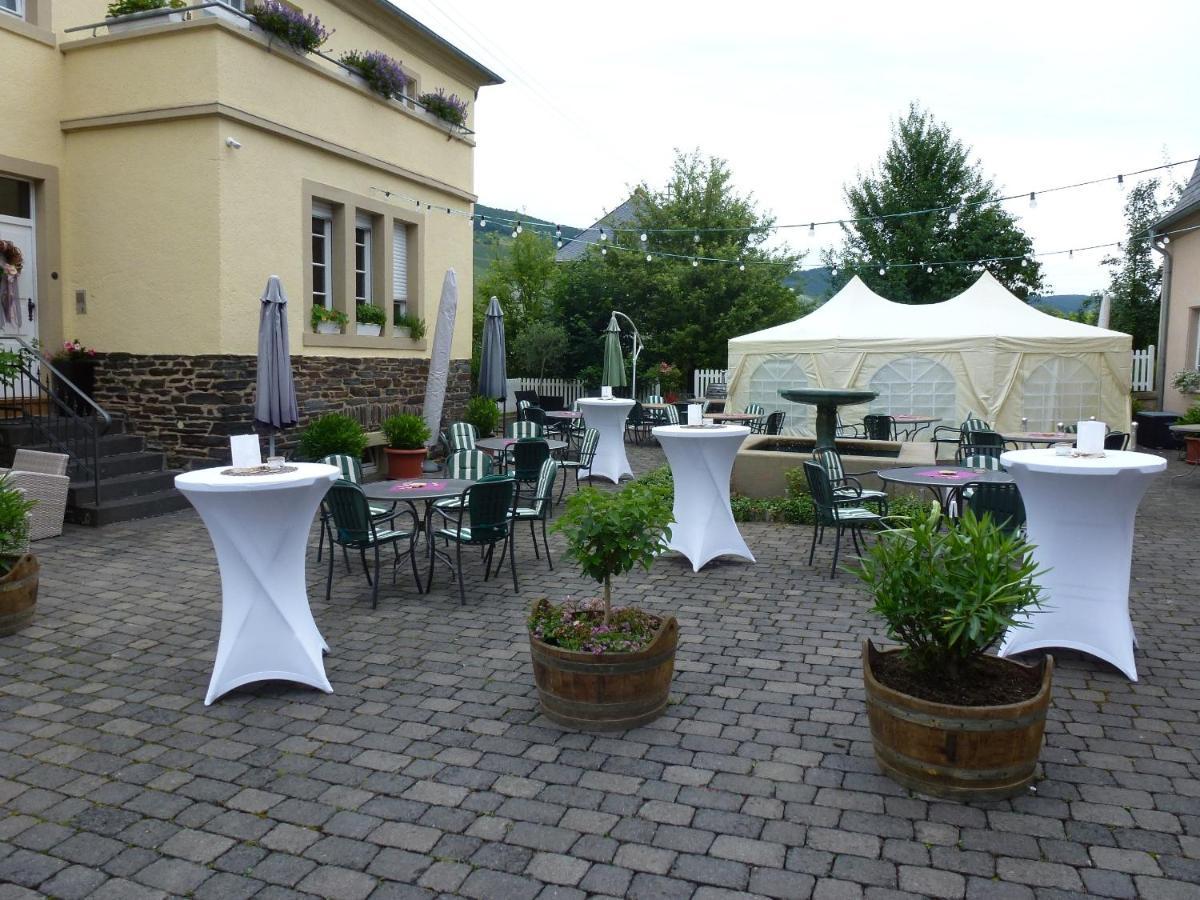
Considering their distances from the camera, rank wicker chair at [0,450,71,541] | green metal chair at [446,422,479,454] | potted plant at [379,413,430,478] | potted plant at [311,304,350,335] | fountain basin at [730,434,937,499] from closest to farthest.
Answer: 1. wicker chair at [0,450,71,541]
2. fountain basin at [730,434,937,499]
3. green metal chair at [446,422,479,454]
4. potted plant at [311,304,350,335]
5. potted plant at [379,413,430,478]

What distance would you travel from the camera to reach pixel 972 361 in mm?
14328

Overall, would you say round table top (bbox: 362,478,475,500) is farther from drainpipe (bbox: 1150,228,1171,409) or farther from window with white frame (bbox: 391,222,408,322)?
drainpipe (bbox: 1150,228,1171,409)

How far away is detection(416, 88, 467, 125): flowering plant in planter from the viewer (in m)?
13.2

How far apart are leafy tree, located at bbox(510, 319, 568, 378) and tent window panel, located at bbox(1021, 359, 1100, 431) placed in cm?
1086

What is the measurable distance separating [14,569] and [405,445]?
6.27 meters

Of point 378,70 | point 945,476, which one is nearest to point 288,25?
point 378,70

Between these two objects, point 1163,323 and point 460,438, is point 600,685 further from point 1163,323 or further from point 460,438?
point 1163,323

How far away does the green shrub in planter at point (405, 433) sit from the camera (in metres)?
11.3

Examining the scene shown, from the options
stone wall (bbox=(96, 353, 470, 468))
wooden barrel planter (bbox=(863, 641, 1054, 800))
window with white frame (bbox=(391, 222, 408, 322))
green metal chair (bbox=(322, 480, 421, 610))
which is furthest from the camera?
window with white frame (bbox=(391, 222, 408, 322))

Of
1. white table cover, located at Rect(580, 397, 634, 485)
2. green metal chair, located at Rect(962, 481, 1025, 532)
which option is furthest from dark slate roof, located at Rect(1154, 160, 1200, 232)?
green metal chair, located at Rect(962, 481, 1025, 532)

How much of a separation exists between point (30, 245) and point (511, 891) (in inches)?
389

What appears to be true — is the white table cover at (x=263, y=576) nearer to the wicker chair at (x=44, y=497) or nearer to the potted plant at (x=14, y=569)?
the potted plant at (x=14, y=569)

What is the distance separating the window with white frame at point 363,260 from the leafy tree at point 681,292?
9914mm

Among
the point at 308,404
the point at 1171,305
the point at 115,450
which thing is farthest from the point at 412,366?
the point at 1171,305
